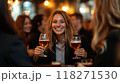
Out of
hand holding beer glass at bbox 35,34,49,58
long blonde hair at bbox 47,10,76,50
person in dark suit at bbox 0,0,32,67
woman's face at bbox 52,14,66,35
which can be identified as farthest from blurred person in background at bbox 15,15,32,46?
person in dark suit at bbox 0,0,32,67

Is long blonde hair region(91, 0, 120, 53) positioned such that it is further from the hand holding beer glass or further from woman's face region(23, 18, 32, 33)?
woman's face region(23, 18, 32, 33)

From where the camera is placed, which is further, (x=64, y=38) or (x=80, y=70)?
(x=64, y=38)

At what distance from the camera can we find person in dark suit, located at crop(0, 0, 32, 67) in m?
1.54

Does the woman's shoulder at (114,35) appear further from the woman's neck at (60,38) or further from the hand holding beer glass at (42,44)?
the woman's neck at (60,38)

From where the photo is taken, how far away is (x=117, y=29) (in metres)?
1.65

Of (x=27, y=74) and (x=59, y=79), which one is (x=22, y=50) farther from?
(x=59, y=79)

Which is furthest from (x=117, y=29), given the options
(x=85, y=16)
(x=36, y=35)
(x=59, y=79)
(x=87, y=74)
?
(x=85, y=16)

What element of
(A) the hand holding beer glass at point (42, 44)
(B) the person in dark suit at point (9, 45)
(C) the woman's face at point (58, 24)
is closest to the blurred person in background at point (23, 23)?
(C) the woman's face at point (58, 24)

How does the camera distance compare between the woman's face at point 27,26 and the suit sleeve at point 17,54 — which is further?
the woman's face at point 27,26

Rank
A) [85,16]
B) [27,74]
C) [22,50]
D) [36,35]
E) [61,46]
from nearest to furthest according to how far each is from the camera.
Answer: [22,50] < [27,74] < [61,46] < [36,35] < [85,16]

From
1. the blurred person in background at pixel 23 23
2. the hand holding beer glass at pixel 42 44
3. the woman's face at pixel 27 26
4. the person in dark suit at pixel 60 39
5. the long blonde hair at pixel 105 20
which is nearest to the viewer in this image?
the long blonde hair at pixel 105 20

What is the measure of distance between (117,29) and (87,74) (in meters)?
0.48

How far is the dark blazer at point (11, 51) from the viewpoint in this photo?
154 centimetres

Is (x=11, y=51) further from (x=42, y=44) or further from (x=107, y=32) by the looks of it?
(x=42, y=44)
